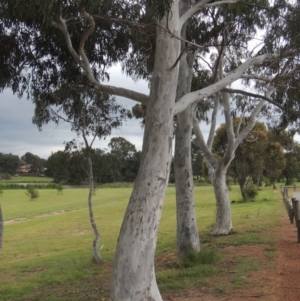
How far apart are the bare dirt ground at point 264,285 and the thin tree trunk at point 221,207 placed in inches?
164

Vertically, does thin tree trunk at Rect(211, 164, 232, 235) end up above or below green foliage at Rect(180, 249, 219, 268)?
above

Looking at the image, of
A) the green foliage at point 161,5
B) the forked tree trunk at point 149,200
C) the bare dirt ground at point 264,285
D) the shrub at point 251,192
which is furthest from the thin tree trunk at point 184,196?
the shrub at point 251,192

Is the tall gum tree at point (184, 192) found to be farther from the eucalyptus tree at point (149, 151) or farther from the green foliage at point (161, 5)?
the green foliage at point (161, 5)

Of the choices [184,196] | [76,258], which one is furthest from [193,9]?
[76,258]

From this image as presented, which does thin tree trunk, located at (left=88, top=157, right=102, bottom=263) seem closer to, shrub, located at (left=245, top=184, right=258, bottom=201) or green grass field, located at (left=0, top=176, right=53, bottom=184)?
shrub, located at (left=245, top=184, right=258, bottom=201)

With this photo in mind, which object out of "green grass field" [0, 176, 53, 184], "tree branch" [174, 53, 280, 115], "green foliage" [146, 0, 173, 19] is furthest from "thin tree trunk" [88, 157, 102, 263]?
"green grass field" [0, 176, 53, 184]

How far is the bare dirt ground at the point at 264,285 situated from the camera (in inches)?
276

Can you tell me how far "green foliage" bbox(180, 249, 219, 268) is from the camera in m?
9.66

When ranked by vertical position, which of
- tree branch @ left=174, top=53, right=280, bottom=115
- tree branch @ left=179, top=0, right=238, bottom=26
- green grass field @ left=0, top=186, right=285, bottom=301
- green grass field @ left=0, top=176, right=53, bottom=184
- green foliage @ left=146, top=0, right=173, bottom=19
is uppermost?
tree branch @ left=179, top=0, right=238, bottom=26

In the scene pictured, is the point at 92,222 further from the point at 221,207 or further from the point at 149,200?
the point at 149,200

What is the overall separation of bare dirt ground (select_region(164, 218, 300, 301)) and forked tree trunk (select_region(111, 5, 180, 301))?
4.72 ft

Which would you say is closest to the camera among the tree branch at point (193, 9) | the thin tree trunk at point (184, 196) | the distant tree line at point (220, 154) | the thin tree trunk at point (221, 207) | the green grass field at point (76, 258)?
the tree branch at point (193, 9)

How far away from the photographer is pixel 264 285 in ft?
Result: 25.0

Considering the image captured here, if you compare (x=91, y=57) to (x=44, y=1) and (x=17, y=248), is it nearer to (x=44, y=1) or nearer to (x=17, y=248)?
(x=44, y=1)
